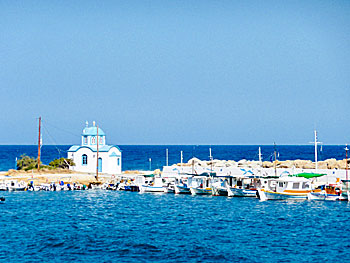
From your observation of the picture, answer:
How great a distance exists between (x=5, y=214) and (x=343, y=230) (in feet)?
115

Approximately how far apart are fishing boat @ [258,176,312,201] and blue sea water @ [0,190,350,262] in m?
1.78

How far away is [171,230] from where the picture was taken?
47.2 m

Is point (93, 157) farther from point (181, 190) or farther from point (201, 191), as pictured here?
A: point (201, 191)

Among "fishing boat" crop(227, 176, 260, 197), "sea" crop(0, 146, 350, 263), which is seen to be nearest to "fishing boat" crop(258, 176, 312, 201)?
"sea" crop(0, 146, 350, 263)

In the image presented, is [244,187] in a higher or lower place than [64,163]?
lower

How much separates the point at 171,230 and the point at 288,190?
2451 centimetres

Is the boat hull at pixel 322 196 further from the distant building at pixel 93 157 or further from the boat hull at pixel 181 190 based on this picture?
the distant building at pixel 93 157

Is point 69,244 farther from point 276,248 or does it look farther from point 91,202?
point 91,202

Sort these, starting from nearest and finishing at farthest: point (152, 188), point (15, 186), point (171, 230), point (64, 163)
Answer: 1. point (171, 230)
2. point (15, 186)
3. point (152, 188)
4. point (64, 163)

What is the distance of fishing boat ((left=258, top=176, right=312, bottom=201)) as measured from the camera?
66.1 m

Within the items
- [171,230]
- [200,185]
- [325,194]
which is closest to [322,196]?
[325,194]

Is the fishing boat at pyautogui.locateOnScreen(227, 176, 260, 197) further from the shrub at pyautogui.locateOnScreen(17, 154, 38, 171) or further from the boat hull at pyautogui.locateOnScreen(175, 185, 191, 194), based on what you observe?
the shrub at pyautogui.locateOnScreen(17, 154, 38, 171)

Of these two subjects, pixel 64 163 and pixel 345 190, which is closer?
pixel 345 190

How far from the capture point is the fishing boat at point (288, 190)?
6612 cm
